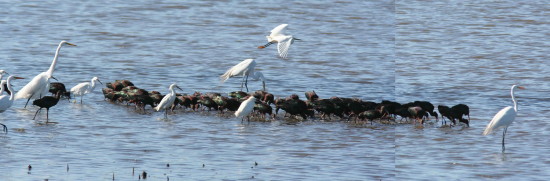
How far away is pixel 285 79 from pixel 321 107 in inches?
219

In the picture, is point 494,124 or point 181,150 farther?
point 494,124

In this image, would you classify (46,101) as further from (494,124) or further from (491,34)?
(491,34)

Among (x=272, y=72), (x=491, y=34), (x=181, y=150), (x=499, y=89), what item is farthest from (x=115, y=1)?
(x=181, y=150)

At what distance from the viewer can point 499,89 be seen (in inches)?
841

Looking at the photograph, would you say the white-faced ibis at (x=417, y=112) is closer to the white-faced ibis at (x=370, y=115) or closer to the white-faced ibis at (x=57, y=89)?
the white-faced ibis at (x=370, y=115)

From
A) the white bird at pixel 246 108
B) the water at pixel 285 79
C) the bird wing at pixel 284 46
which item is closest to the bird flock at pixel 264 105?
the white bird at pixel 246 108

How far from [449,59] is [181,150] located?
13565 millimetres

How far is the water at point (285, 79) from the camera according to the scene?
43.0 ft

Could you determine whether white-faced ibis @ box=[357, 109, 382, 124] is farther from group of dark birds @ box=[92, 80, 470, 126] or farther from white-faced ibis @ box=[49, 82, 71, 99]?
white-faced ibis @ box=[49, 82, 71, 99]

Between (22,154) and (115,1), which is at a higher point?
(115,1)

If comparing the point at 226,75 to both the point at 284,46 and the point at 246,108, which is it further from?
the point at 246,108

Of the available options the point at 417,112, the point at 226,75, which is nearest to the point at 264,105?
the point at 417,112

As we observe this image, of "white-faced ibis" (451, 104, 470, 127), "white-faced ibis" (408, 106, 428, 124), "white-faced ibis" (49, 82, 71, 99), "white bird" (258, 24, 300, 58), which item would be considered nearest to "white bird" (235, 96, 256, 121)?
"white-faced ibis" (408, 106, 428, 124)

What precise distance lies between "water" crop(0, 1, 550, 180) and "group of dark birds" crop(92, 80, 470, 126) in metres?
0.22
